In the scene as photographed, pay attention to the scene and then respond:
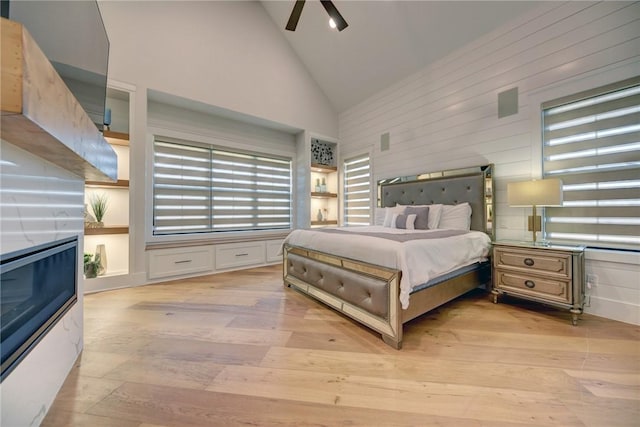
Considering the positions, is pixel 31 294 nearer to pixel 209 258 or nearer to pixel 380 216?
pixel 209 258

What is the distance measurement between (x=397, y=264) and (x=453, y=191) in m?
2.13

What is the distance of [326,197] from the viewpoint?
207 inches

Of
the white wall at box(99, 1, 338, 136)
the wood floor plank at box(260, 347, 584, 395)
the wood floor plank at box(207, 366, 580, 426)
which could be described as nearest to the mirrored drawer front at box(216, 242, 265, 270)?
the white wall at box(99, 1, 338, 136)

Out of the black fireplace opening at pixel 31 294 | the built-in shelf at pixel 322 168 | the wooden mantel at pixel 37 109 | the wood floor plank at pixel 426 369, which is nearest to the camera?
the wooden mantel at pixel 37 109

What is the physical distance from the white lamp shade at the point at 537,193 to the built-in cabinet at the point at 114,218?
454 cm

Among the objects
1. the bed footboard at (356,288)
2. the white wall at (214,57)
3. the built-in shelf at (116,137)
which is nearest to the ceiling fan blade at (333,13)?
the white wall at (214,57)

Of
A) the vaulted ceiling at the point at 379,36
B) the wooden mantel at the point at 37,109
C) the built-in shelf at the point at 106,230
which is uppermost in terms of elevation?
the vaulted ceiling at the point at 379,36

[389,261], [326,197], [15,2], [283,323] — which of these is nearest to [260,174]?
[326,197]

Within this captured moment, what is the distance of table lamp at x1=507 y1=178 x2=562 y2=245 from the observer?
7.28 feet

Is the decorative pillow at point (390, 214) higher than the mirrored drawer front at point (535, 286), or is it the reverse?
the decorative pillow at point (390, 214)

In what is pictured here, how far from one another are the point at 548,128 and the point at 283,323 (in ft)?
11.2

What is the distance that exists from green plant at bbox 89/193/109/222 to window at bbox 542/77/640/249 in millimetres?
5279

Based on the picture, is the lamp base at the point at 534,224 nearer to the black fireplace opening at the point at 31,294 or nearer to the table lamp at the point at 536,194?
the table lamp at the point at 536,194

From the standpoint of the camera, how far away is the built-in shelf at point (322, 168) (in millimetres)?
4957
